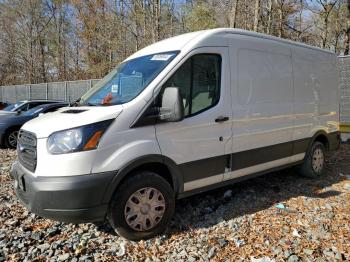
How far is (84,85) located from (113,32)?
23.7ft

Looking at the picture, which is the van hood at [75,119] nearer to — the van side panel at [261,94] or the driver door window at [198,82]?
the driver door window at [198,82]

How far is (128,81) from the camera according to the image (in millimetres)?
4320

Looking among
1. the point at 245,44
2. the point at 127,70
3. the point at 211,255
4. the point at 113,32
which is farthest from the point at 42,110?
the point at 113,32

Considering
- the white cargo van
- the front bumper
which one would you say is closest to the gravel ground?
the white cargo van

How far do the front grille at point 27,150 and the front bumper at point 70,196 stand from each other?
19cm

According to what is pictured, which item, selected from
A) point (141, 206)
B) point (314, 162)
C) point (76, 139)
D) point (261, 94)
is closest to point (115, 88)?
point (76, 139)

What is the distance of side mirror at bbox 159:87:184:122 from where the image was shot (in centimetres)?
378

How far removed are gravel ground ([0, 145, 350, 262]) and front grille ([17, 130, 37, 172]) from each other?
2.95ft

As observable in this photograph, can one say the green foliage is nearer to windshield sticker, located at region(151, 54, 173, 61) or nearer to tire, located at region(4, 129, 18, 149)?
tire, located at region(4, 129, 18, 149)

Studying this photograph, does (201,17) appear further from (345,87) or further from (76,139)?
(76,139)

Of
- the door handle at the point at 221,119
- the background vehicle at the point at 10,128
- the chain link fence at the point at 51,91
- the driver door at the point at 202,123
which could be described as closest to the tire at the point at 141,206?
the driver door at the point at 202,123

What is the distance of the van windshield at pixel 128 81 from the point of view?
402 cm

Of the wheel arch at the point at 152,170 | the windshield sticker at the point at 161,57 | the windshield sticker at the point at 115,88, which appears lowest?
the wheel arch at the point at 152,170

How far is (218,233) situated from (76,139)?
1.99 m
